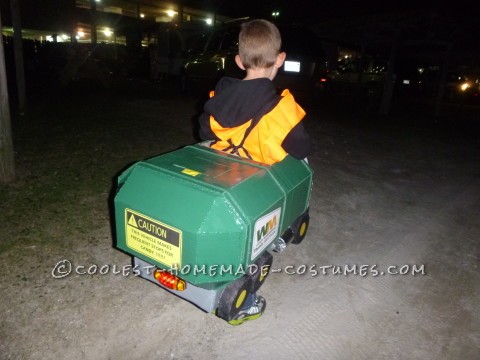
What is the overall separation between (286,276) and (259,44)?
196 cm

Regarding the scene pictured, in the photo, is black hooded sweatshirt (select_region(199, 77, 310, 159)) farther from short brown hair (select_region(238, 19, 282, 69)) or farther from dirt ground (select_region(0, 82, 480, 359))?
dirt ground (select_region(0, 82, 480, 359))

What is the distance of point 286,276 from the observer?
3041mm

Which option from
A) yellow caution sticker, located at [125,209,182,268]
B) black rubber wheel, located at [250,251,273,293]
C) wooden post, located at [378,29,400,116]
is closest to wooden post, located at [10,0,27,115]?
yellow caution sticker, located at [125,209,182,268]

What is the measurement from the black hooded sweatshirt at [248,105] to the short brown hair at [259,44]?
0.18 m

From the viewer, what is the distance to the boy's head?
2.29 meters

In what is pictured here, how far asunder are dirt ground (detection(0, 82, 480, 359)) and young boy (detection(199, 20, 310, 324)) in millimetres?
433

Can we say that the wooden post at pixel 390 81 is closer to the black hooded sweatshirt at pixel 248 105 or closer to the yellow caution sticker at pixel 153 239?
the black hooded sweatshirt at pixel 248 105

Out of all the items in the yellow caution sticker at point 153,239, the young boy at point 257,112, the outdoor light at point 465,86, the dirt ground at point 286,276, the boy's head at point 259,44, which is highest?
the outdoor light at point 465,86

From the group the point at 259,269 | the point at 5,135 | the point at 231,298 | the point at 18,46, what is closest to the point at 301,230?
the point at 259,269

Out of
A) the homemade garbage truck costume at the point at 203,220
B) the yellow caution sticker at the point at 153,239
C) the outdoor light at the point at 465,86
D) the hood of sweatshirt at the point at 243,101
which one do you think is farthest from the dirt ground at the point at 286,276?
the outdoor light at the point at 465,86

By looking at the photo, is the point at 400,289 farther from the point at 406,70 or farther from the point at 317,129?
the point at 406,70

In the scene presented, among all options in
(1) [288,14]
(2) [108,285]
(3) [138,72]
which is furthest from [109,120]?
(1) [288,14]

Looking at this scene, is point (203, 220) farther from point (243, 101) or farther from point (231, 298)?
point (243, 101)

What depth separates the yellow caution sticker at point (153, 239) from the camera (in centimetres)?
190
